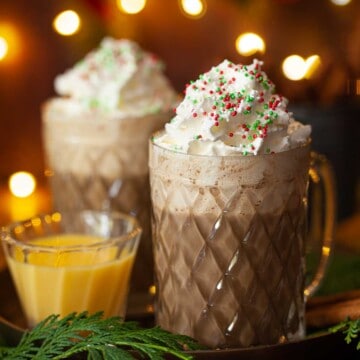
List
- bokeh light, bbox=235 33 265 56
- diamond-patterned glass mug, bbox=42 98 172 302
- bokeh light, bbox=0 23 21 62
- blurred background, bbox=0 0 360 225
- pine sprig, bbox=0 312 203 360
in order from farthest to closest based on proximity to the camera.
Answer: bokeh light, bbox=0 23 21 62 → blurred background, bbox=0 0 360 225 → bokeh light, bbox=235 33 265 56 → diamond-patterned glass mug, bbox=42 98 172 302 → pine sprig, bbox=0 312 203 360

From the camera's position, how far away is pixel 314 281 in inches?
54.6

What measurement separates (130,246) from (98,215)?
18 cm

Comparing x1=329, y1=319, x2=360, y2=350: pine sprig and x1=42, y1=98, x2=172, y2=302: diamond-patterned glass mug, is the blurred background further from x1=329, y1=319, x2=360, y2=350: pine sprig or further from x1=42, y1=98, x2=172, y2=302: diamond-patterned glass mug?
x1=329, y1=319, x2=360, y2=350: pine sprig

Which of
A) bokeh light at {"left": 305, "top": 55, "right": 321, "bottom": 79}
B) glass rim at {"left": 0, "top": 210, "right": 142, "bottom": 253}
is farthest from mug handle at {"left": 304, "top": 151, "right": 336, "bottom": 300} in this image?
bokeh light at {"left": 305, "top": 55, "right": 321, "bottom": 79}

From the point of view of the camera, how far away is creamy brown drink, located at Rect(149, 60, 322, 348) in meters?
1.09

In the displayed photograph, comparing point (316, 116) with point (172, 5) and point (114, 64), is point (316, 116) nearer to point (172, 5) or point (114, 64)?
point (114, 64)

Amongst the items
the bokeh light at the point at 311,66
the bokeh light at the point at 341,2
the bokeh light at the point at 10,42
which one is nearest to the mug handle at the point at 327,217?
the bokeh light at the point at 311,66

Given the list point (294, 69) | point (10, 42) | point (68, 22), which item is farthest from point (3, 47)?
point (294, 69)

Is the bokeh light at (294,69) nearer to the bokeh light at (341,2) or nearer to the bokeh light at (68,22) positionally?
the bokeh light at (341,2)

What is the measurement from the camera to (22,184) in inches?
104

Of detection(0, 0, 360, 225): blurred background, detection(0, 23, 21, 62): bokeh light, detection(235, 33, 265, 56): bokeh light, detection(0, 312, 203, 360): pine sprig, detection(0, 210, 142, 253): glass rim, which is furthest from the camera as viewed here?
detection(0, 23, 21, 62): bokeh light

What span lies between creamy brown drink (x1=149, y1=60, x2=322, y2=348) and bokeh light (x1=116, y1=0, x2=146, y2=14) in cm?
137

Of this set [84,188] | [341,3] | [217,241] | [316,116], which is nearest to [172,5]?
[341,3]

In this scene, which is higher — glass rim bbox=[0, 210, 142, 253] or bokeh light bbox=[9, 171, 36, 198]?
glass rim bbox=[0, 210, 142, 253]
